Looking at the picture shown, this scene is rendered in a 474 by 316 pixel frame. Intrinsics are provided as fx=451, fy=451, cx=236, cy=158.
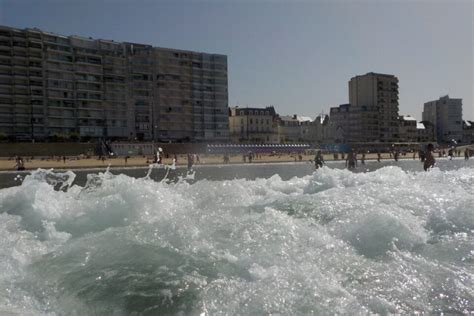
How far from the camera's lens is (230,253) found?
7352 millimetres

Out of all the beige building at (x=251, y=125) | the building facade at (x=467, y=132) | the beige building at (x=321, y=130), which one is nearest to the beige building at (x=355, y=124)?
the beige building at (x=321, y=130)

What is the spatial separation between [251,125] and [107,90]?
42345 mm

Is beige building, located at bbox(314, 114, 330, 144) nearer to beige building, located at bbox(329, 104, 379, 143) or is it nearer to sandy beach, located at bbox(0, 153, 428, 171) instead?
beige building, located at bbox(329, 104, 379, 143)

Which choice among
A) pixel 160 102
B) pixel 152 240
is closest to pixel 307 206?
pixel 152 240

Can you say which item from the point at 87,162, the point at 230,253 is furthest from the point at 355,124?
the point at 230,253

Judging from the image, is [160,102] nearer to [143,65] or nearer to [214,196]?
[143,65]

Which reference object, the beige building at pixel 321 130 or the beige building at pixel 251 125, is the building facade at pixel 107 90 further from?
the beige building at pixel 321 130

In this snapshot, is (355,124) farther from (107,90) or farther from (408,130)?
(107,90)

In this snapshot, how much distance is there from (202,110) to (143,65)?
17701mm

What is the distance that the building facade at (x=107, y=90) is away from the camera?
8706 cm

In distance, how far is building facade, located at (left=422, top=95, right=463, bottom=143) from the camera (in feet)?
540

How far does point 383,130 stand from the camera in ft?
465

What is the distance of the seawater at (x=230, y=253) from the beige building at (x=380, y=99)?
132 m

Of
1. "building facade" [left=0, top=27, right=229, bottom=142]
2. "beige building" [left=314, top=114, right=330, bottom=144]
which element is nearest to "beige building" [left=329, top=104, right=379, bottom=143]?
"beige building" [left=314, top=114, right=330, bottom=144]
